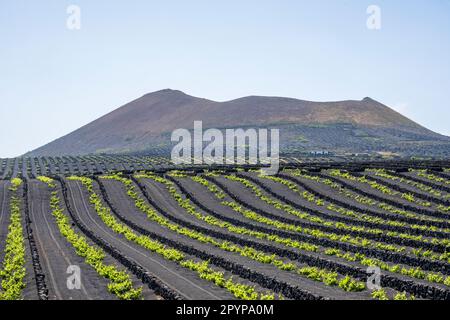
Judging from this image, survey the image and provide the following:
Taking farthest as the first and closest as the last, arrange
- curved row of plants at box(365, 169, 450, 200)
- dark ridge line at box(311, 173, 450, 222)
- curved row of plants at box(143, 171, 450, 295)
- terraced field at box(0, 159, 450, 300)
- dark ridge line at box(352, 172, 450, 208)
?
curved row of plants at box(365, 169, 450, 200), dark ridge line at box(352, 172, 450, 208), dark ridge line at box(311, 173, 450, 222), curved row of plants at box(143, 171, 450, 295), terraced field at box(0, 159, 450, 300)

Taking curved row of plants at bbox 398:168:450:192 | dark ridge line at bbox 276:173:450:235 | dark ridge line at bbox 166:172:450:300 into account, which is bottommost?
dark ridge line at bbox 166:172:450:300

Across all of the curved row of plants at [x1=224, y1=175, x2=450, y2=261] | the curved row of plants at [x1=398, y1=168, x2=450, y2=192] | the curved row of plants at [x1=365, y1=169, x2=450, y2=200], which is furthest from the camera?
the curved row of plants at [x1=398, y1=168, x2=450, y2=192]

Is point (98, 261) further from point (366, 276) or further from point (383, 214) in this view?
point (383, 214)

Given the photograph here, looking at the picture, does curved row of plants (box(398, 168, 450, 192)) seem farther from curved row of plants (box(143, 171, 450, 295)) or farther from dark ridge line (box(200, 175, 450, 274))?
dark ridge line (box(200, 175, 450, 274))

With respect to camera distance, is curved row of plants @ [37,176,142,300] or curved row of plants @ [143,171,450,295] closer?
curved row of plants @ [37,176,142,300]

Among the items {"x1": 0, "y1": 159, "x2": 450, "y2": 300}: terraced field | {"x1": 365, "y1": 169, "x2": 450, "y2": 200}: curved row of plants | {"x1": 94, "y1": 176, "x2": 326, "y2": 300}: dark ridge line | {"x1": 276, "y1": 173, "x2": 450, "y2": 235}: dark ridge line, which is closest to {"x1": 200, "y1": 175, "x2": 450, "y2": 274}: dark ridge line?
{"x1": 0, "y1": 159, "x2": 450, "y2": 300}: terraced field
